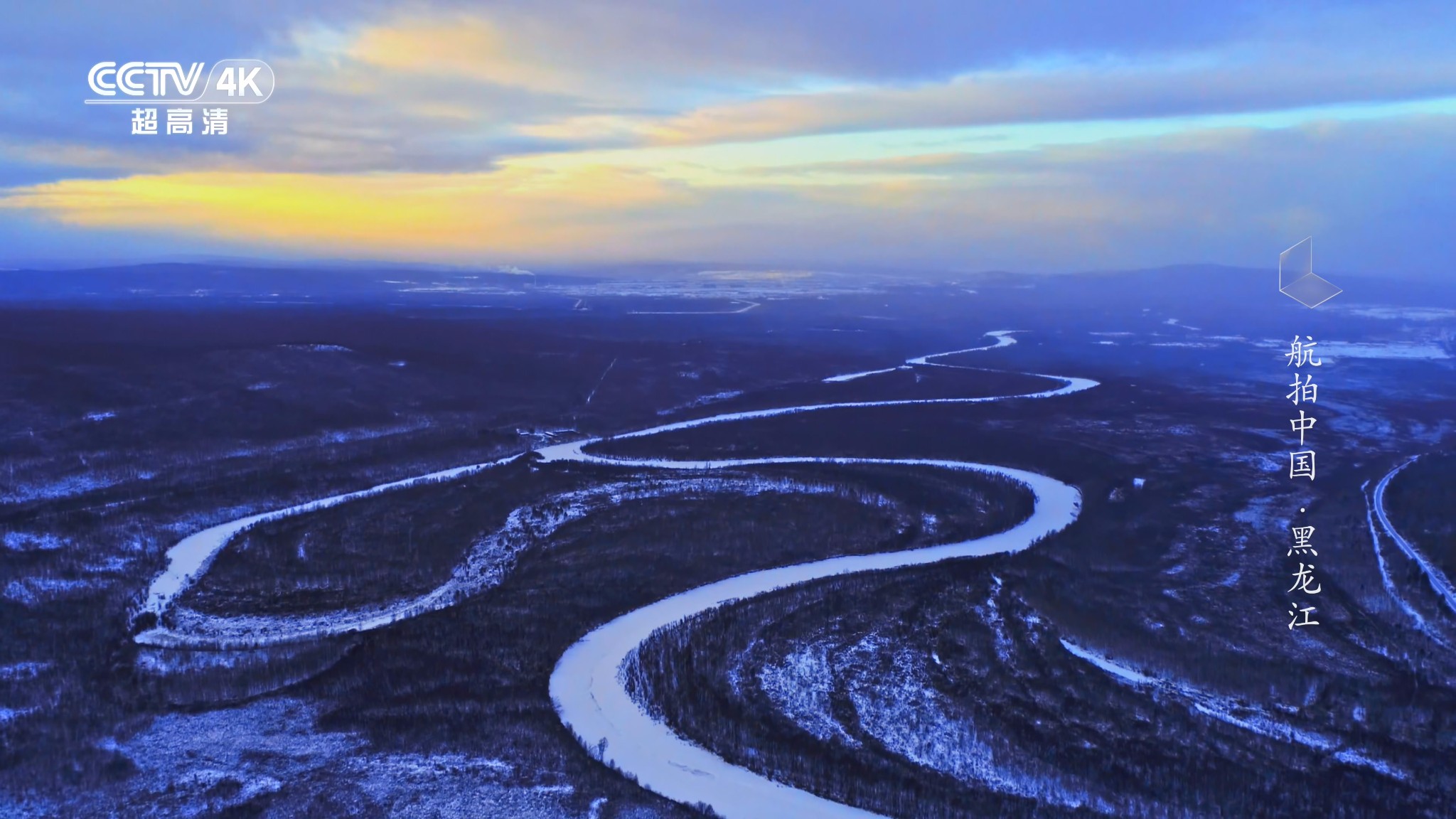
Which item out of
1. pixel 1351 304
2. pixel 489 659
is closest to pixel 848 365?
pixel 489 659

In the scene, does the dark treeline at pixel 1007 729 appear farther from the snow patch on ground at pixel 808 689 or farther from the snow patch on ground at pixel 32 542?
the snow patch on ground at pixel 32 542

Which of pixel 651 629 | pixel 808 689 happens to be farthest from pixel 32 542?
pixel 808 689

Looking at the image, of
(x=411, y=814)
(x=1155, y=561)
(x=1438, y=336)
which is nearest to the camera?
(x=411, y=814)

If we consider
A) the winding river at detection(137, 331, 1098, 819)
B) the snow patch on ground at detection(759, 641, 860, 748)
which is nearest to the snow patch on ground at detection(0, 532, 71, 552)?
the winding river at detection(137, 331, 1098, 819)

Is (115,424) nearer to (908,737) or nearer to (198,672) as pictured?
(198,672)

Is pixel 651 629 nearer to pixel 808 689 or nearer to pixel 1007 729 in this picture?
pixel 808 689

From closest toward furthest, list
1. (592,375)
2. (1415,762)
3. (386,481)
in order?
(1415,762) < (386,481) < (592,375)

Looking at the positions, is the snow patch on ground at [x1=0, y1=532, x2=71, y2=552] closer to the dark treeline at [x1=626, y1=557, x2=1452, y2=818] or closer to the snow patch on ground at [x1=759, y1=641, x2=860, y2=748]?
the dark treeline at [x1=626, y1=557, x2=1452, y2=818]

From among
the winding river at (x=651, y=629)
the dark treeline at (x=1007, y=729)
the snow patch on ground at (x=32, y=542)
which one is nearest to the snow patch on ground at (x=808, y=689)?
the dark treeline at (x=1007, y=729)

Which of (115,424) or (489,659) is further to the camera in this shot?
(115,424)
